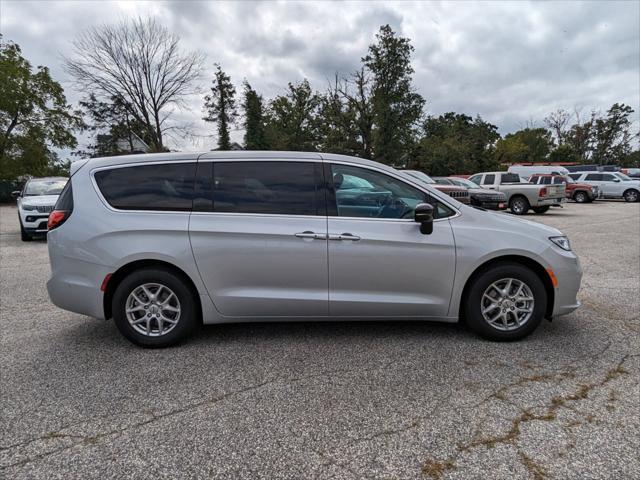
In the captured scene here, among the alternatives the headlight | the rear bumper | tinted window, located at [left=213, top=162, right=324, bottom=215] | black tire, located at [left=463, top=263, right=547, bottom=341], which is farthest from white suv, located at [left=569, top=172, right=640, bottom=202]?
the rear bumper

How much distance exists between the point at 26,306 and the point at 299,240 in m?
3.83

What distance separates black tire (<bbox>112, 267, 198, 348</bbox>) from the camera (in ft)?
11.5

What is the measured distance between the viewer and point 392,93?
36312mm

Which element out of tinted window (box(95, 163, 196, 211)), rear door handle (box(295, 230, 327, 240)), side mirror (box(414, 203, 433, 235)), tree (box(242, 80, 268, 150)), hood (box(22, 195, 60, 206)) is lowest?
rear door handle (box(295, 230, 327, 240))

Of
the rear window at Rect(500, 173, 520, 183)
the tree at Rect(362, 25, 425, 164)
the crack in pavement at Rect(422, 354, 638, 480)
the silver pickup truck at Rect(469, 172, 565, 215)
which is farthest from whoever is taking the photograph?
the tree at Rect(362, 25, 425, 164)

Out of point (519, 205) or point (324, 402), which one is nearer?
point (324, 402)

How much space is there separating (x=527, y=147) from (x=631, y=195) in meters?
41.7

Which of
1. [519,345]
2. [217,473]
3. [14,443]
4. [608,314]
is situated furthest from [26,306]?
[608,314]

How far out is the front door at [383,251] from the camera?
11.5 feet

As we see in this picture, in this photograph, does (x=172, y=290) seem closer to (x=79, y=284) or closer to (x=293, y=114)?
(x=79, y=284)

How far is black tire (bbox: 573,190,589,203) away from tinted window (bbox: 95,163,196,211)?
25781mm

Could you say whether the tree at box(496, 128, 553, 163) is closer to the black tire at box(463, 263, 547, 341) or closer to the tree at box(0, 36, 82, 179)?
the tree at box(0, 36, 82, 179)

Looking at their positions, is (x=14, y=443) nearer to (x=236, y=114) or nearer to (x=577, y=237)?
(x=577, y=237)

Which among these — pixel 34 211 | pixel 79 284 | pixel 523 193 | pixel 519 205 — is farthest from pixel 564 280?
pixel 519 205
